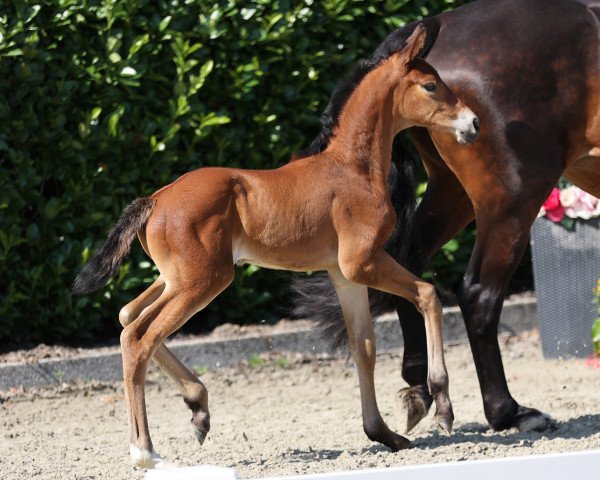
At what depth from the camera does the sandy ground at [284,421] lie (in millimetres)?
4406

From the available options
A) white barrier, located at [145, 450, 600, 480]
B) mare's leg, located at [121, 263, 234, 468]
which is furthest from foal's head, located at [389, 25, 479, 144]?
white barrier, located at [145, 450, 600, 480]

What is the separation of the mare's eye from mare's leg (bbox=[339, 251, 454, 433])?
0.66 metres

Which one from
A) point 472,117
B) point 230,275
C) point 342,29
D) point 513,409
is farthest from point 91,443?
point 342,29

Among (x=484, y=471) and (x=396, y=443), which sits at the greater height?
(x=484, y=471)

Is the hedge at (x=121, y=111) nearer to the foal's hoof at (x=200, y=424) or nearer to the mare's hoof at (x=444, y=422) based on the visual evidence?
the foal's hoof at (x=200, y=424)

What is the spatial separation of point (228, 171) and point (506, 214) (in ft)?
4.28

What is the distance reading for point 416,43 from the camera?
4230mm

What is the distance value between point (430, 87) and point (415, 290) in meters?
0.78

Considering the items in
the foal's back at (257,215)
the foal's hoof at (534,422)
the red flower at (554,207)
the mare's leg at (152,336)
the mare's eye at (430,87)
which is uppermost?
the mare's eye at (430,87)

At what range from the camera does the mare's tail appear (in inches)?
201

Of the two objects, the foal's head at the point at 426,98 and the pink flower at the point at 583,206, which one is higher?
the foal's head at the point at 426,98

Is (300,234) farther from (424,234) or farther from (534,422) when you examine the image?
(534,422)

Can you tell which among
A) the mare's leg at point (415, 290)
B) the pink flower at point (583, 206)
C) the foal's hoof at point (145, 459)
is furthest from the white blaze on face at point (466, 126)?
the pink flower at point (583, 206)

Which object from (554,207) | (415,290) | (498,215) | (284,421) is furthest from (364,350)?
(554,207)
